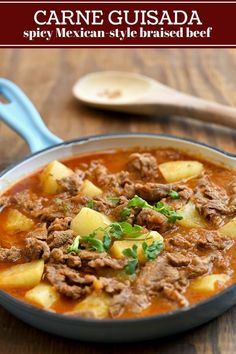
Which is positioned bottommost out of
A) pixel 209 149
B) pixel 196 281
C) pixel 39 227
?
pixel 196 281

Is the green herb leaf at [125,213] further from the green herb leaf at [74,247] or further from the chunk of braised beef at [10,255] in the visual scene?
the chunk of braised beef at [10,255]

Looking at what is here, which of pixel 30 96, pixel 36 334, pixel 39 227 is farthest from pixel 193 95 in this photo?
pixel 36 334

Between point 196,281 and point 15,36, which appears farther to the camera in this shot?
point 15,36

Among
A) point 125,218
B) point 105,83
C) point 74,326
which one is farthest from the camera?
point 105,83

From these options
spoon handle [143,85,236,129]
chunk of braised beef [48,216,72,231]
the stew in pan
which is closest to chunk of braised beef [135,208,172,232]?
the stew in pan

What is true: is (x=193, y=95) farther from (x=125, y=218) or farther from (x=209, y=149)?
(x=125, y=218)

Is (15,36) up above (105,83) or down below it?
above

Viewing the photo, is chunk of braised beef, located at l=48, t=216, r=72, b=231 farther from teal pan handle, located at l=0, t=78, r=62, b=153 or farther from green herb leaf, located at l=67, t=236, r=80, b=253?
teal pan handle, located at l=0, t=78, r=62, b=153
